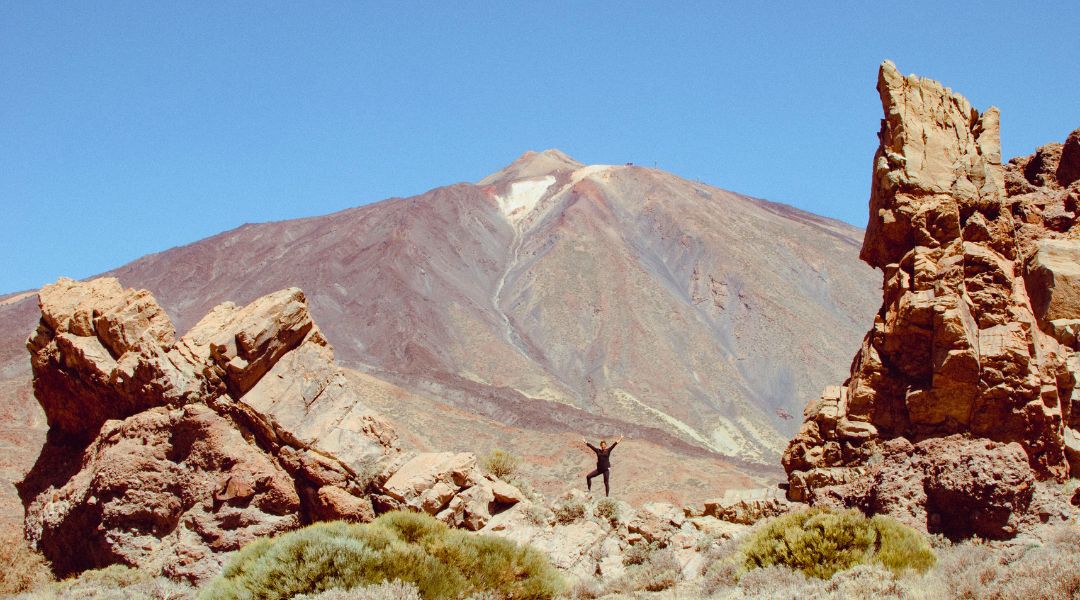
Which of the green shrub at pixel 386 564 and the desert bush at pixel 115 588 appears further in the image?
the desert bush at pixel 115 588

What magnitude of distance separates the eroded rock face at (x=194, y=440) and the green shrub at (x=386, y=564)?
284 centimetres

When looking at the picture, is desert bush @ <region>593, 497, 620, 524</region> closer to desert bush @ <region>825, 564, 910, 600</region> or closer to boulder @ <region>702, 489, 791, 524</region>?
boulder @ <region>702, 489, 791, 524</region>

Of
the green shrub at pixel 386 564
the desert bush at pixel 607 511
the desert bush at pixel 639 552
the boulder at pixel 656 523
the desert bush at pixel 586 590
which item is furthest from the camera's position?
the desert bush at pixel 607 511

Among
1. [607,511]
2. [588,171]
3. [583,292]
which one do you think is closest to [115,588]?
[607,511]

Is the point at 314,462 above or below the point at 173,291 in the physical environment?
below

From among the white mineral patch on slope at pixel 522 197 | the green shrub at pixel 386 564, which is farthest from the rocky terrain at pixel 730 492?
the white mineral patch on slope at pixel 522 197

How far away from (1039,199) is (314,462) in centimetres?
1212

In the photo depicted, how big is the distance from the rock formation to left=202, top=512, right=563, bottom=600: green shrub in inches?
179

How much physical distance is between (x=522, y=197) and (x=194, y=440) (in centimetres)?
11817

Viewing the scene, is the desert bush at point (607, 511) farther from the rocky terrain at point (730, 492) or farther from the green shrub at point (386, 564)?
the green shrub at point (386, 564)

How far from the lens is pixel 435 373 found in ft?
225

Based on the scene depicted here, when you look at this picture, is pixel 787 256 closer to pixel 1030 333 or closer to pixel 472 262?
pixel 472 262

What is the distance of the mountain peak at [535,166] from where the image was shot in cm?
14962

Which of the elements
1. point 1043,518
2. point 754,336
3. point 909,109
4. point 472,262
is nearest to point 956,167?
A: point 909,109
